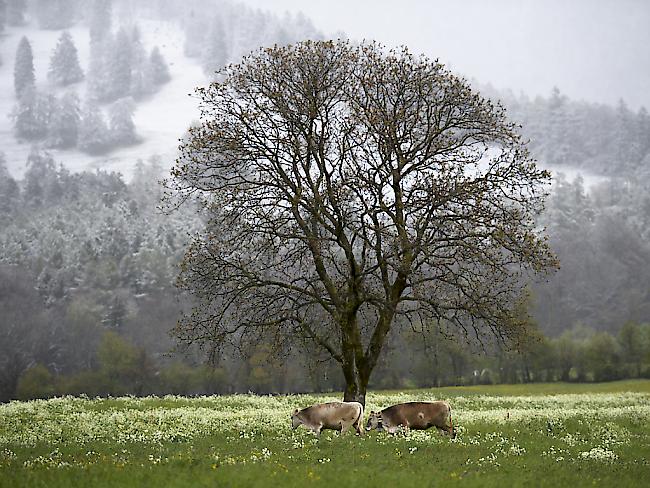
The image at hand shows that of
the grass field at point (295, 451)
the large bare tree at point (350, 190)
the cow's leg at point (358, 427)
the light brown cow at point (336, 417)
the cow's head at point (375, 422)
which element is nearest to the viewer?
the grass field at point (295, 451)

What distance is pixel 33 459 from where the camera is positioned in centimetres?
1859

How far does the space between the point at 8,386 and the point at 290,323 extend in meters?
63.1

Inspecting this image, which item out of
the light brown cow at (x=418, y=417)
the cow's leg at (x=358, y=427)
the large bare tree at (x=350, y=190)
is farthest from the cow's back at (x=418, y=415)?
the large bare tree at (x=350, y=190)

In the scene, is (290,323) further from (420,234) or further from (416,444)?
(416,444)

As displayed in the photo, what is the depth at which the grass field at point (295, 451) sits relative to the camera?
52.5 feet

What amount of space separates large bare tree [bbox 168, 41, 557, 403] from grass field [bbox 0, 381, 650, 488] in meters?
4.25

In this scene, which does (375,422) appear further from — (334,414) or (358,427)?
(334,414)

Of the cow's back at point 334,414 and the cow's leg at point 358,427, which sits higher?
the cow's back at point 334,414

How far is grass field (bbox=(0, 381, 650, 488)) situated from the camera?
52.5 ft

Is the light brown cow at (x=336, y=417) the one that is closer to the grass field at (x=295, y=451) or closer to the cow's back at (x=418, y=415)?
the grass field at (x=295, y=451)

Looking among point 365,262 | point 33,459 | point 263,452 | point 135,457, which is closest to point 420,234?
point 365,262

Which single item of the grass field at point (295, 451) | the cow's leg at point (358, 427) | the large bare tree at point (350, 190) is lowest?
the grass field at point (295, 451)

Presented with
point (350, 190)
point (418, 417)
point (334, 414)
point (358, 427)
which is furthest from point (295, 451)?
point (350, 190)

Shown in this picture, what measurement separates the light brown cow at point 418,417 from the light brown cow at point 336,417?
49.1 inches
